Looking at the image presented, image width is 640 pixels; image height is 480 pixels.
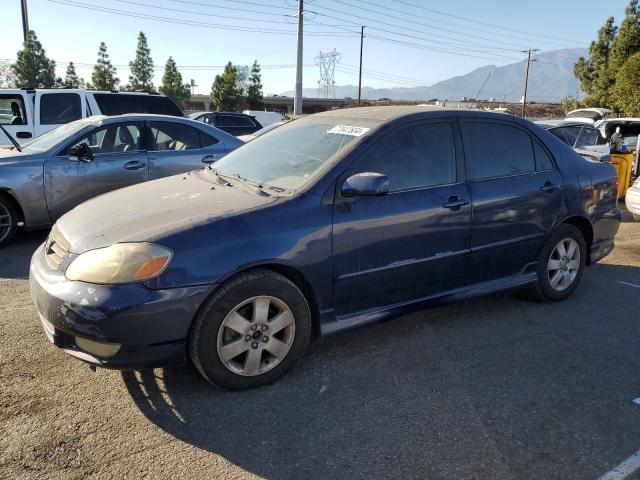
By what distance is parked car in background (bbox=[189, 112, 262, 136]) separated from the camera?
17.4 metres

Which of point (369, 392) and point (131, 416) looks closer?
point (131, 416)

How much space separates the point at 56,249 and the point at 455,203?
267 centimetres

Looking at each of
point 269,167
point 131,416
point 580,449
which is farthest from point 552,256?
point 131,416

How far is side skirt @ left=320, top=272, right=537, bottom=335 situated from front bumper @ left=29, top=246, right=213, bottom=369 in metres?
0.91

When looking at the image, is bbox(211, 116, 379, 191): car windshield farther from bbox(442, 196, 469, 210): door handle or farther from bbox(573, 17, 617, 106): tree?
bbox(573, 17, 617, 106): tree

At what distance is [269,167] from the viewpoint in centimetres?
369

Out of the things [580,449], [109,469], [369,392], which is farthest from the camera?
[369,392]

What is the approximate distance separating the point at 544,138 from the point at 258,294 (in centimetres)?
302

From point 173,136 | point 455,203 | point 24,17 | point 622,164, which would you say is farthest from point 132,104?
point 24,17

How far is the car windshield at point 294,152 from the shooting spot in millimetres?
3421

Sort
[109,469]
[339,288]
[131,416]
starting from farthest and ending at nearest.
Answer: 1. [339,288]
2. [131,416]
3. [109,469]

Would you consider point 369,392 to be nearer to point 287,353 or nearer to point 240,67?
point 287,353

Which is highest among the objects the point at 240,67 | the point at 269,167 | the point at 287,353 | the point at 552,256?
the point at 240,67

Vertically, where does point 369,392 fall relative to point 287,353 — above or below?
below
